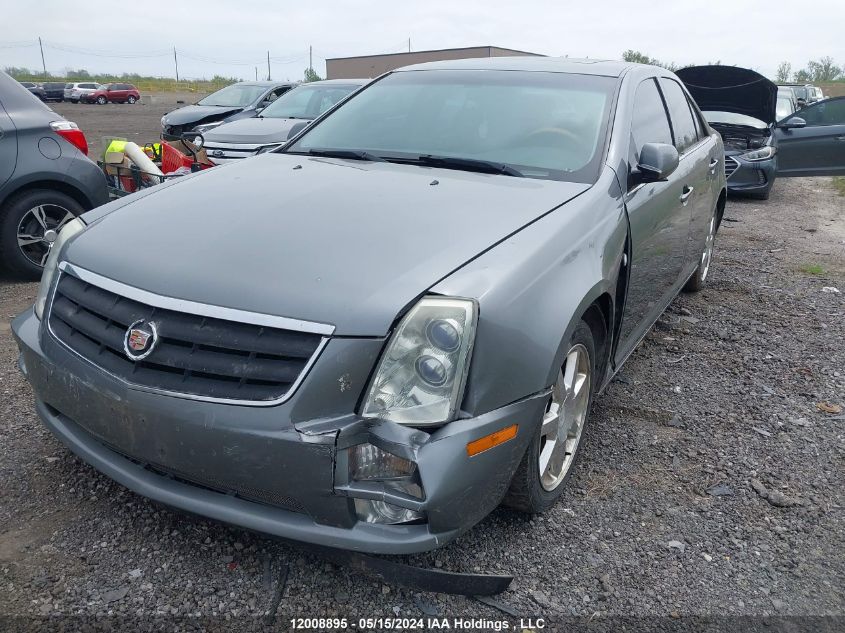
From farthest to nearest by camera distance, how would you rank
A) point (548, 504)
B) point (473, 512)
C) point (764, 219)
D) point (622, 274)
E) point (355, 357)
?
point (764, 219) → point (622, 274) → point (548, 504) → point (473, 512) → point (355, 357)

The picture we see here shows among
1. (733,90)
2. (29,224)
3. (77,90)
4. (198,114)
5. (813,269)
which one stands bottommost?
(77,90)

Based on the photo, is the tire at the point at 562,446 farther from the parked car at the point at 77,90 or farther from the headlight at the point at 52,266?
the parked car at the point at 77,90

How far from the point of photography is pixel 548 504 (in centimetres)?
248

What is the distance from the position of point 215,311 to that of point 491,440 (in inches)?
33.4

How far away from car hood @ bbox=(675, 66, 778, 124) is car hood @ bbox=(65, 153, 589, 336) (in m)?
6.89

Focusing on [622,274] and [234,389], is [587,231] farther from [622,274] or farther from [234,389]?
[234,389]

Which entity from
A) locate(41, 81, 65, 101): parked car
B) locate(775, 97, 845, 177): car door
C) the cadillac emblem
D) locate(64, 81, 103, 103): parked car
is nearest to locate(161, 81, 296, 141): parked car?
locate(775, 97, 845, 177): car door

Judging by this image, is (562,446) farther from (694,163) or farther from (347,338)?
(694,163)

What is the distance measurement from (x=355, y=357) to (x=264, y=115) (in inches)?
358

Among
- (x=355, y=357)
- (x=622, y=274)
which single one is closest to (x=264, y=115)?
(x=622, y=274)

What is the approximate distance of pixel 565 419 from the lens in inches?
100.0

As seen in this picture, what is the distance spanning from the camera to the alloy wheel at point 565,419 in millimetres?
2407

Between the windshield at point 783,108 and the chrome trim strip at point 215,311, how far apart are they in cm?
1226

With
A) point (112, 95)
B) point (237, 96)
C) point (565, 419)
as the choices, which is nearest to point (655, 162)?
point (565, 419)
